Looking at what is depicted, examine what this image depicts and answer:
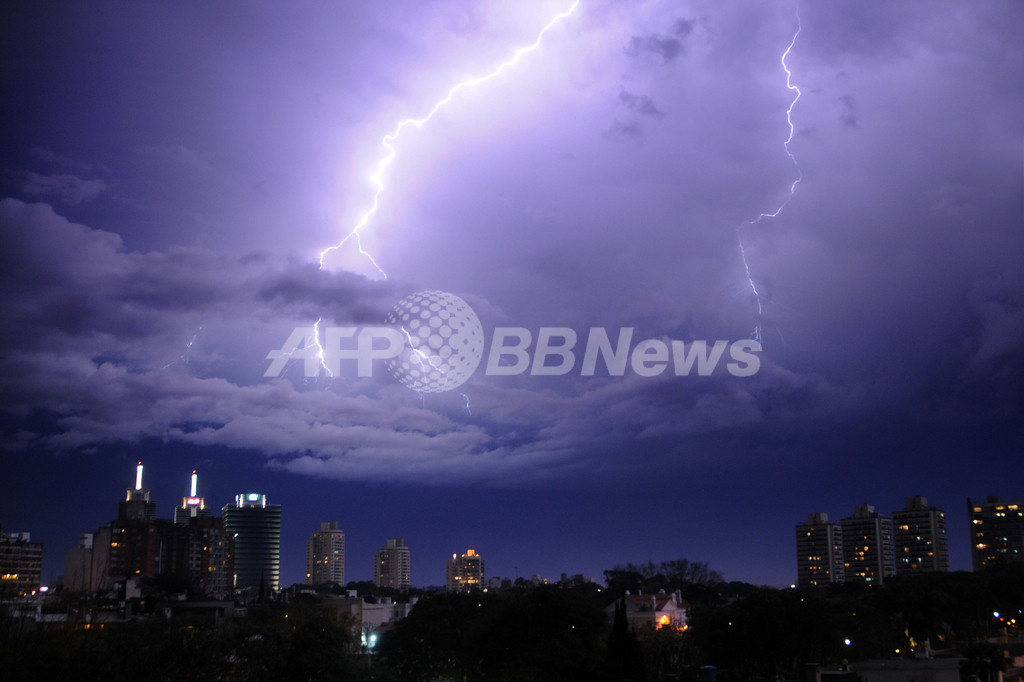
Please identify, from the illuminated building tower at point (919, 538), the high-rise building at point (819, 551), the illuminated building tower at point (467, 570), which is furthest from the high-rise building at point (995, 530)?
the illuminated building tower at point (467, 570)

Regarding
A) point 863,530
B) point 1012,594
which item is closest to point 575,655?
point 1012,594

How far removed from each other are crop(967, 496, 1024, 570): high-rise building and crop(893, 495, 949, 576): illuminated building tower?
14.8 ft

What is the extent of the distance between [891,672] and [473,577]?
14845 centimetres

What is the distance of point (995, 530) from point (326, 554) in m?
127

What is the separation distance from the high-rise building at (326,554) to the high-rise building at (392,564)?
31.7ft

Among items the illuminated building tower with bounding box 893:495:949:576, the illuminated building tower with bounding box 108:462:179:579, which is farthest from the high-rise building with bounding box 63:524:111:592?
the illuminated building tower with bounding box 893:495:949:576

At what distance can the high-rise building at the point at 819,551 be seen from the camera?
144000mm

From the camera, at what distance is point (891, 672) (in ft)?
68.3

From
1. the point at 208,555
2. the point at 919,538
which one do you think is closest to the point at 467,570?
the point at 208,555

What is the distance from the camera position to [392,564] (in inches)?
7402

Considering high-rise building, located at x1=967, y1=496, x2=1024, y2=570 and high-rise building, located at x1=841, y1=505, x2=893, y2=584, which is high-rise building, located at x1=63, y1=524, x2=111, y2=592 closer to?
high-rise building, located at x1=841, y1=505, x2=893, y2=584

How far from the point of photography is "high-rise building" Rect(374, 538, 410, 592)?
185887mm

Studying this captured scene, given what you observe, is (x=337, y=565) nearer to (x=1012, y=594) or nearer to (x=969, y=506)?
(x=969, y=506)

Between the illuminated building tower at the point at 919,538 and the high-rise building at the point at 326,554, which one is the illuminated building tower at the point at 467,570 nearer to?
the high-rise building at the point at 326,554
